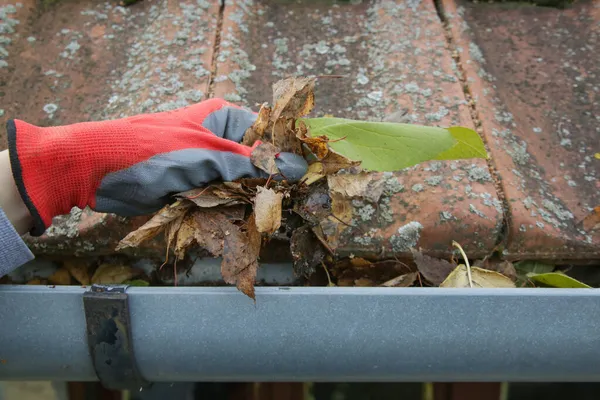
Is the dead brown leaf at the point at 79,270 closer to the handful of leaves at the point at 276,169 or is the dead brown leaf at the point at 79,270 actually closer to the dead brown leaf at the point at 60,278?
the dead brown leaf at the point at 60,278

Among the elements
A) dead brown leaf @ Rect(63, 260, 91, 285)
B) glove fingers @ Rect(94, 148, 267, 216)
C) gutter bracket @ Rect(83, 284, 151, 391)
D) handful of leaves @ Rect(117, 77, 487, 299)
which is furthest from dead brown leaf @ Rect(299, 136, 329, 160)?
dead brown leaf @ Rect(63, 260, 91, 285)

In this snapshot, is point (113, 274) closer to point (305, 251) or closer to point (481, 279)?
point (305, 251)

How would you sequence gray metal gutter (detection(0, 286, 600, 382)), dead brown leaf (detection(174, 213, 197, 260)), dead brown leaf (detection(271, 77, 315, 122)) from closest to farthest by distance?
gray metal gutter (detection(0, 286, 600, 382)) → dead brown leaf (detection(174, 213, 197, 260)) → dead brown leaf (detection(271, 77, 315, 122))

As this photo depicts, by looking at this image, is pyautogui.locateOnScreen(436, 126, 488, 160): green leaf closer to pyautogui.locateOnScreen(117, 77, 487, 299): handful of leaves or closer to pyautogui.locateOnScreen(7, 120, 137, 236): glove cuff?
pyautogui.locateOnScreen(117, 77, 487, 299): handful of leaves

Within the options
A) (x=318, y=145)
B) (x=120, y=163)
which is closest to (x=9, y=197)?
(x=120, y=163)

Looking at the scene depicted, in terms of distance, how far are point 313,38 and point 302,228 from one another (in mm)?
669

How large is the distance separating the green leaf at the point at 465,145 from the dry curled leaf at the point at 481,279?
0.20 metres

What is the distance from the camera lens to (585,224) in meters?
1.05

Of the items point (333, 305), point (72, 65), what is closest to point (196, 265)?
point (333, 305)

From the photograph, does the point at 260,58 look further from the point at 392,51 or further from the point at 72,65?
the point at 72,65

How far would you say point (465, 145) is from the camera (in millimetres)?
961

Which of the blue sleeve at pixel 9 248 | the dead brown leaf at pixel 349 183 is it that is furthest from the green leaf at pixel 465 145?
the blue sleeve at pixel 9 248

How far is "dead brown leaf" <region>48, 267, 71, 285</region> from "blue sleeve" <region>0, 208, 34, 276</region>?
0.72 ft

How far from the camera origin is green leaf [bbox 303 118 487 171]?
93 cm
